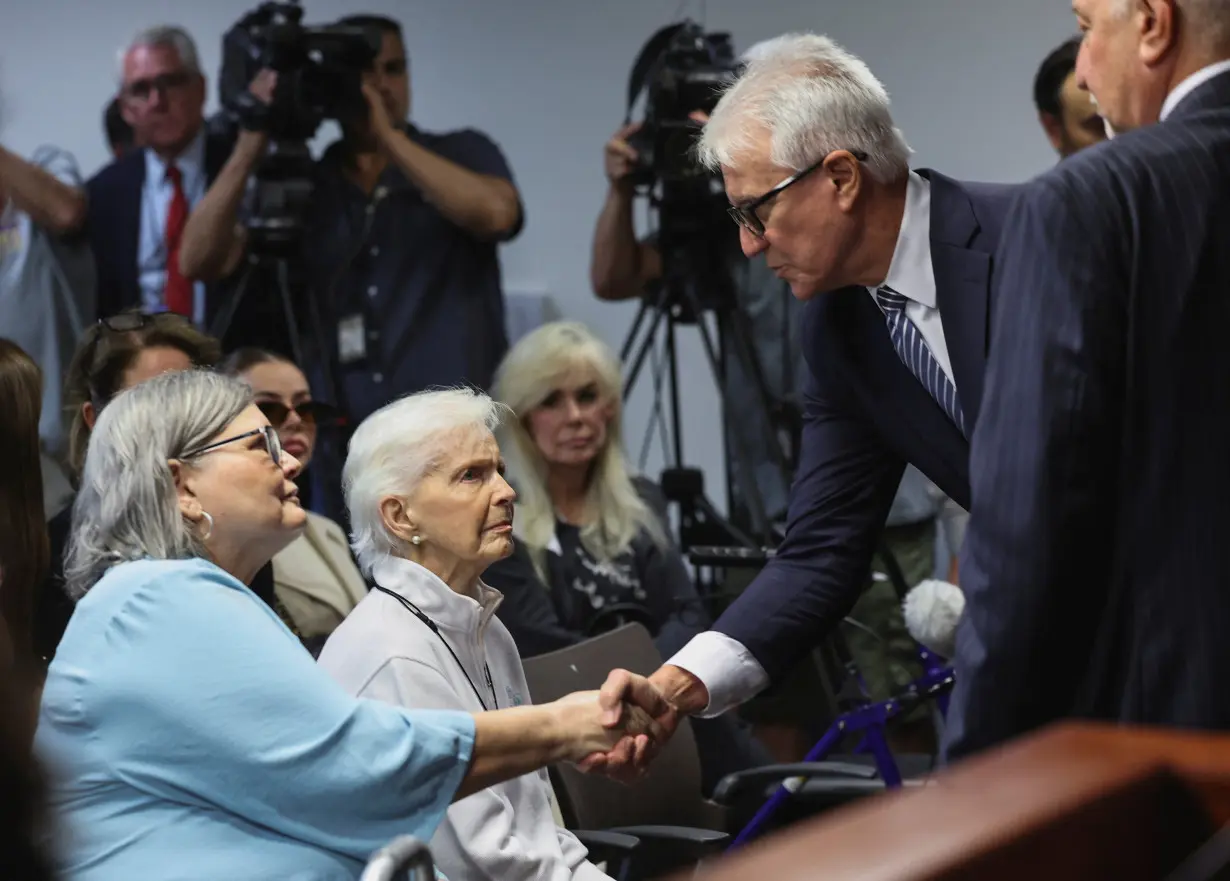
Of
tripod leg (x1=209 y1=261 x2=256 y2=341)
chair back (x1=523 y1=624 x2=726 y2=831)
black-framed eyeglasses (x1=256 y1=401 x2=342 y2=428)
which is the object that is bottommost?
chair back (x1=523 y1=624 x2=726 y2=831)

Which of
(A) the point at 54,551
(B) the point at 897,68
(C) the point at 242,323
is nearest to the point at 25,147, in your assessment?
(C) the point at 242,323

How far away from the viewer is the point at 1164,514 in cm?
138

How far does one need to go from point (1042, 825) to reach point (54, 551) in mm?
2663

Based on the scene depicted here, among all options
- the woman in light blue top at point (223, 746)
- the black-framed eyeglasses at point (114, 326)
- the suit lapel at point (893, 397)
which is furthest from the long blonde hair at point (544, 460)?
the woman in light blue top at point (223, 746)

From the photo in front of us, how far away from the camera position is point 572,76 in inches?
209

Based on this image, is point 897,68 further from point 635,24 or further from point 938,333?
point 938,333

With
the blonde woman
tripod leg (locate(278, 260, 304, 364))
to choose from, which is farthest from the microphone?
tripod leg (locate(278, 260, 304, 364))

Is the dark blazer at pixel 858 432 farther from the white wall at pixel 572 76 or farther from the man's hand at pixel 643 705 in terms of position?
the white wall at pixel 572 76

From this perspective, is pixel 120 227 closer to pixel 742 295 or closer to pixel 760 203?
pixel 742 295

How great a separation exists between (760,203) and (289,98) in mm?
2155

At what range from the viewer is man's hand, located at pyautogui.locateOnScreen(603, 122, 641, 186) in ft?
13.2

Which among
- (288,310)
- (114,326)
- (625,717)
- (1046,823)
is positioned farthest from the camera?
(288,310)

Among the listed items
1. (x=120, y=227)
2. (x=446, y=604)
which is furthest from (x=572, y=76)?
(x=446, y=604)

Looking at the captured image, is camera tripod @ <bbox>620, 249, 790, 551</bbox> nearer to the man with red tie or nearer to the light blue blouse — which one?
the man with red tie
